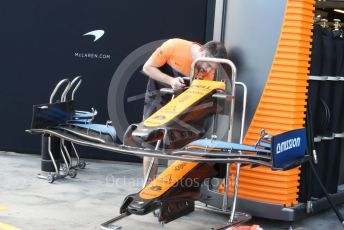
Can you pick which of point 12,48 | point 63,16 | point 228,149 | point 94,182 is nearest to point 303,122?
point 228,149

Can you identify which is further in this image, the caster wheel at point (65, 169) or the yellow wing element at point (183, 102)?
the caster wheel at point (65, 169)

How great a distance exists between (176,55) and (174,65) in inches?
3.5

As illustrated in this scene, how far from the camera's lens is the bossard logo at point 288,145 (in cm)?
382

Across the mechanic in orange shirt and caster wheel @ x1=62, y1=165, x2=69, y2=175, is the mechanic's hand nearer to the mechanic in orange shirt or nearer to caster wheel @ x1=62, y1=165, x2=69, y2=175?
the mechanic in orange shirt

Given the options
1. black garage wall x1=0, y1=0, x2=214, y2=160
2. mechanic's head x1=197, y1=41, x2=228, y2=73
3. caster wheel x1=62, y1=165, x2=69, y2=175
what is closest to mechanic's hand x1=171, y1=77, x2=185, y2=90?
mechanic's head x1=197, y1=41, x2=228, y2=73

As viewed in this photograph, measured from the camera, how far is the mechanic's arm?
15.5 feet

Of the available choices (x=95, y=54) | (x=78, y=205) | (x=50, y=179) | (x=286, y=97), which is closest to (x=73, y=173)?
(x=50, y=179)

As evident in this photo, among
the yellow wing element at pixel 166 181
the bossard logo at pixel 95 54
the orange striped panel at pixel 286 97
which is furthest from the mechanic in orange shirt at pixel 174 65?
the bossard logo at pixel 95 54

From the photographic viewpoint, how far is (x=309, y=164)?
487cm

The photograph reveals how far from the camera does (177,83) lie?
4.71 meters

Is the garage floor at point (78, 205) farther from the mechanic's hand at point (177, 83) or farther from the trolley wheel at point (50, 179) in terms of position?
the mechanic's hand at point (177, 83)

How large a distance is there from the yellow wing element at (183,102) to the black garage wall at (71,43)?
2793 mm

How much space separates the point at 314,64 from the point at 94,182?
273cm

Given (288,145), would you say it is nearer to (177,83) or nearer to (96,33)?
(177,83)
